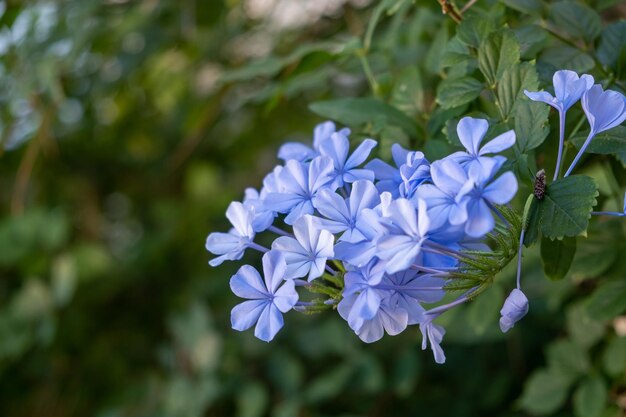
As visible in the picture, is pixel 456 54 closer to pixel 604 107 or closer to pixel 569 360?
pixel 604 107

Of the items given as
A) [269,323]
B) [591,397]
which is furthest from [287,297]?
[591,397]

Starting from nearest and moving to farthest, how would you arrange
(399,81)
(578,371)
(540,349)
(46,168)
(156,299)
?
(399,81)
(578,371)
(540,349)
(156,299)
(46,168)

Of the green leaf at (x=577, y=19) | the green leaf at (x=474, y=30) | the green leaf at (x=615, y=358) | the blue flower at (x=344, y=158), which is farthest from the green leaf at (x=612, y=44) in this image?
the green leaf at (x=615, y=358)

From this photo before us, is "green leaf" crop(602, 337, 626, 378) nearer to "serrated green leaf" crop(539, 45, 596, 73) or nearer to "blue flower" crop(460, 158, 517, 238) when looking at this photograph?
"serrated green leaf" crop(539, 45, 596, 73)

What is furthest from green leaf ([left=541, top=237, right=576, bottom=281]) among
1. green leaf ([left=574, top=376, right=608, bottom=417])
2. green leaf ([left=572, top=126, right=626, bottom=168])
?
green leaf ([left=574, top=376, right=608, bottom=417])

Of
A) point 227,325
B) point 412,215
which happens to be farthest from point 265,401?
point 412,215

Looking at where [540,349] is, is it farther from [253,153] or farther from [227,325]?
[253,153]

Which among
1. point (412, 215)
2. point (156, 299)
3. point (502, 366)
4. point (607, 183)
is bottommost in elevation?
point (156, 299)
